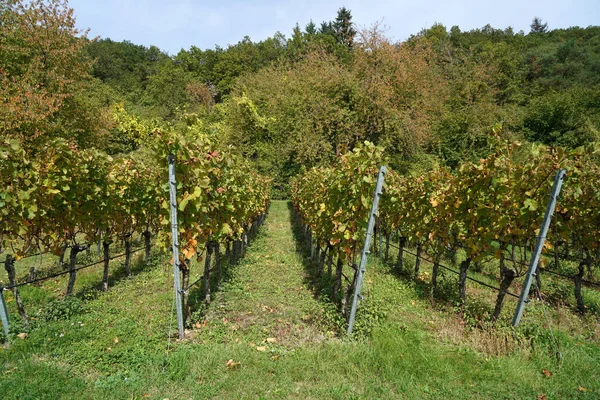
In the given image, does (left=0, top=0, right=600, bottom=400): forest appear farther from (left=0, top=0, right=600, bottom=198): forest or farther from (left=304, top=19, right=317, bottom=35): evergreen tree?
(left=304, top=19, right=317, bottom=35): evergreen tree

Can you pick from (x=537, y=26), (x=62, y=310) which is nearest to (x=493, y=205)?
(x=62, y=310)

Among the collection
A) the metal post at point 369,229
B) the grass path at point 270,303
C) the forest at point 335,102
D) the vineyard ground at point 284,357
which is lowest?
the grass path at point 270,303

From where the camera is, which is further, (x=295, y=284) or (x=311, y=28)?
(x=311, y=28)

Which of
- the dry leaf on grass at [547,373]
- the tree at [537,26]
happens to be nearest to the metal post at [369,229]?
the dry leaf on grass at [547,373]

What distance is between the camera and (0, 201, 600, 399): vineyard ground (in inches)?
133

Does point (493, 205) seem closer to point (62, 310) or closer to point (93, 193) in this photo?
point (93, 193)

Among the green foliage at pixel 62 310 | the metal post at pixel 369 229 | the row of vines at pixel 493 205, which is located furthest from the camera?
A: the green foliage at pixel 62 310

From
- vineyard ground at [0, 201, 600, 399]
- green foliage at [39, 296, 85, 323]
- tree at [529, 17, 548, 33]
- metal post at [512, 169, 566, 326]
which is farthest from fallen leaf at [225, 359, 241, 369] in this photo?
tree at [529, 17, 548, 33]

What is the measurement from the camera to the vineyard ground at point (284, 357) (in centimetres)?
339

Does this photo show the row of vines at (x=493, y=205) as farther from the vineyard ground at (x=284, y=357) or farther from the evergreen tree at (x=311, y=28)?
the evergreen tree at (x=311, y=28)

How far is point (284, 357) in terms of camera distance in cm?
397

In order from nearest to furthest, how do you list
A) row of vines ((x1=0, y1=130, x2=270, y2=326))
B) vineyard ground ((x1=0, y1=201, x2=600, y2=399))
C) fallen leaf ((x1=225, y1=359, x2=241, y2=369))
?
vineyard ground ((x1=0, y1=201, x2=600, y2=399)) < fallen leaf ((x1=225, y1=359, x2=241, y2=369)) < row of vines ((x1=0, y1=130, x2=270, y2=326))

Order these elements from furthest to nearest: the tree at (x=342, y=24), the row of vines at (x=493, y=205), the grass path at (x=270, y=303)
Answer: the tree at (x=342, y=24) < the grass path at (x=270, y=303) < the row of vines at (x=493, y=205)

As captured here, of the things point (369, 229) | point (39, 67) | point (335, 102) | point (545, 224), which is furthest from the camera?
point (335, 102)
